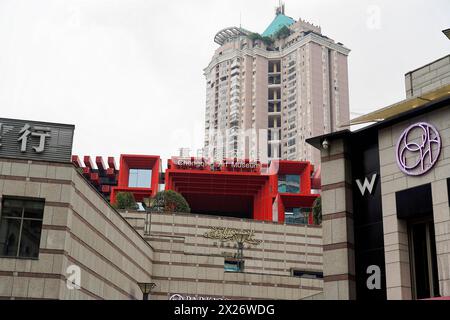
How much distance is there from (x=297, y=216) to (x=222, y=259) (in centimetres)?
5502

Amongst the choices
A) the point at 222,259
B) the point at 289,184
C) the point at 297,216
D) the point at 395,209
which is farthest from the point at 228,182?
the point at 395,209

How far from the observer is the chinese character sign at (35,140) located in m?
34.8

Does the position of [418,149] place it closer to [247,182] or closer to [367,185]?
[367,185]

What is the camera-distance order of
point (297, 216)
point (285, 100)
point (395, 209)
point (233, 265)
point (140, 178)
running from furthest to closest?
1. point (285, 100)
2. point (297, 216)
3. point (140, 178)
4. point (233, 265)
5. point (395, 209)

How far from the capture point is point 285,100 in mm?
191500

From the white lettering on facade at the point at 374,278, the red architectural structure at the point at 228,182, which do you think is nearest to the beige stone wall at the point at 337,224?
the white lettering on facade at the point at 374,278

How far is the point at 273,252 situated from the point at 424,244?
149 feet

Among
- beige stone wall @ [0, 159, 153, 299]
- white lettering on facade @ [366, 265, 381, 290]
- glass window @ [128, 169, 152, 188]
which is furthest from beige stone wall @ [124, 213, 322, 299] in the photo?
glass window @ [128, 169, 152, 188]

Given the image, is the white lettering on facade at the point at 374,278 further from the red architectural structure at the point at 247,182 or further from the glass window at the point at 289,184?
the glass window at the point at 289,184

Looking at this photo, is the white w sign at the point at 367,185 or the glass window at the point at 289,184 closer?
→ the white w sign at the point at 367,185

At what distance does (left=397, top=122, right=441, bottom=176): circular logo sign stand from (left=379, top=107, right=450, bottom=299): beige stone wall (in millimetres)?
227

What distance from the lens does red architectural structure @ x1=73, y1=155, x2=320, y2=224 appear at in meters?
97.6
